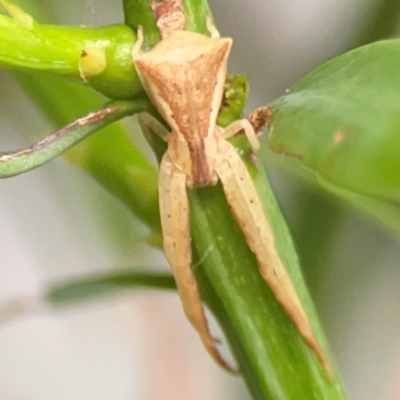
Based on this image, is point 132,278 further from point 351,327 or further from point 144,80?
point 351,327

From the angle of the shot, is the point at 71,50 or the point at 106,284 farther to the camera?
the point at 106,284

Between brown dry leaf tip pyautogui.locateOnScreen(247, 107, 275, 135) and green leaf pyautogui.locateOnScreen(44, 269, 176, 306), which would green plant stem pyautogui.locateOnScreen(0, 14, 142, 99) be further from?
green leaf pyautogui.locateOnScreen(44, 269, 176, 306)

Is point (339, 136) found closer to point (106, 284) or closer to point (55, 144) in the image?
point (55, 144)

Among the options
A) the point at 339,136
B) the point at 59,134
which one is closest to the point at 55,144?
the point at 59,134

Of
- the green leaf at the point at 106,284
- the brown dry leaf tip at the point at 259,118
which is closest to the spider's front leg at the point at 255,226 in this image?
the brown dry leaf tip at the point at 259,118

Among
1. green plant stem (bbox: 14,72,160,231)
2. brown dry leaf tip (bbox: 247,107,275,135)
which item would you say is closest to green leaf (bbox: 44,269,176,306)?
green plant stem (bbox: 14,72,160,231)

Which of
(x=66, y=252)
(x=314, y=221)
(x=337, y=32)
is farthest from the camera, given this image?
(x=66, y=252)

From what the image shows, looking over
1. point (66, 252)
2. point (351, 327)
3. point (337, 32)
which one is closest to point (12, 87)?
point (66, 252)
